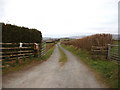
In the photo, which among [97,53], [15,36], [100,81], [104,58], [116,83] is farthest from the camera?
[97,53]

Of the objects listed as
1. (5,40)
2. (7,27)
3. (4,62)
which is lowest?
(4,62)

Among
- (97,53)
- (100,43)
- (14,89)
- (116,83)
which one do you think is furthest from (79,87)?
(100,43)

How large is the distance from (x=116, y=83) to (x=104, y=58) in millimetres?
6405

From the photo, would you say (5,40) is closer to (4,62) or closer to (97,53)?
(4,62)

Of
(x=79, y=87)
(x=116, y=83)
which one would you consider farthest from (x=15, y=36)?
(x=116, y=83)

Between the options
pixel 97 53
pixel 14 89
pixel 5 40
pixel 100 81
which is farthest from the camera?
pixel 97 53

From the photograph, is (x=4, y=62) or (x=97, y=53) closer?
(x=4, y=62)

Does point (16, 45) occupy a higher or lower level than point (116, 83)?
higher

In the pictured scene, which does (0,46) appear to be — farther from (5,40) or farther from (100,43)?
(100,43)

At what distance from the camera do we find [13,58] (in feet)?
26.2

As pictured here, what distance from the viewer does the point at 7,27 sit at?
7.99 meters

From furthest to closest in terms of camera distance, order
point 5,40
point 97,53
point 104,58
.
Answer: point 97,53, point 104,58, point 5,40

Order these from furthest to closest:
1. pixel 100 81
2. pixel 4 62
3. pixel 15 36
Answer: pixel 15 36 → pixel 4 62 → pixel 100 81

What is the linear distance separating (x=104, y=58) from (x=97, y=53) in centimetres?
100
